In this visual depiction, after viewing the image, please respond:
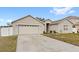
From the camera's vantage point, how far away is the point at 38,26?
10.8 meters

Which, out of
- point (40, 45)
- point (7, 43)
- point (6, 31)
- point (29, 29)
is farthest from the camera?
point (29, 29)

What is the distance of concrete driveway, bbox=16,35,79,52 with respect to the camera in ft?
32.3

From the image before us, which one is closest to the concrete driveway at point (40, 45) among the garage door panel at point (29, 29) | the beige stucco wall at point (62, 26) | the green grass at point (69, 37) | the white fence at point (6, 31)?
the green grass at point (69, 37)

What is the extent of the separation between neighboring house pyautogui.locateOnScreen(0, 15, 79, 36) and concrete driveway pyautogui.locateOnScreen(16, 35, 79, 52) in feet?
1.59

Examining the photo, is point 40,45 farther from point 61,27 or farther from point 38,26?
point 61,27

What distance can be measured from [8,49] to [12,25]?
1.41 m

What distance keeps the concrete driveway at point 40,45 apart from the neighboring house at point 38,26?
0.48m

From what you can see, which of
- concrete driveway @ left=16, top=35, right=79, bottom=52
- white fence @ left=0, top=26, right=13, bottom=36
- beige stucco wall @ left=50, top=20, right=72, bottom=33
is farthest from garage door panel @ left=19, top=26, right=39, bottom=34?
beige stucco wall @ left=50, top=20, right=72, bottom=33

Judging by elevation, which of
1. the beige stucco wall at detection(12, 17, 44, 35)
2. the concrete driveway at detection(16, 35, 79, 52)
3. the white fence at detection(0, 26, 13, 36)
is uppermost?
the beige stucco wall at detection(12, 17, 44, 35)

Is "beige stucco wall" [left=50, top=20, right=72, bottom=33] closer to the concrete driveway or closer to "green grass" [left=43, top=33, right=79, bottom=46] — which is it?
"green grass" [left=43, top=33, right=79, bottom=46]

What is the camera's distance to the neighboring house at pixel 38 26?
1040 centimetres

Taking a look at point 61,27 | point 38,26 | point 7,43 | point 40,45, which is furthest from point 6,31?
A: point 61,27

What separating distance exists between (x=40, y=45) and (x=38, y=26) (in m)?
1.19

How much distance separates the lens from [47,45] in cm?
1020
